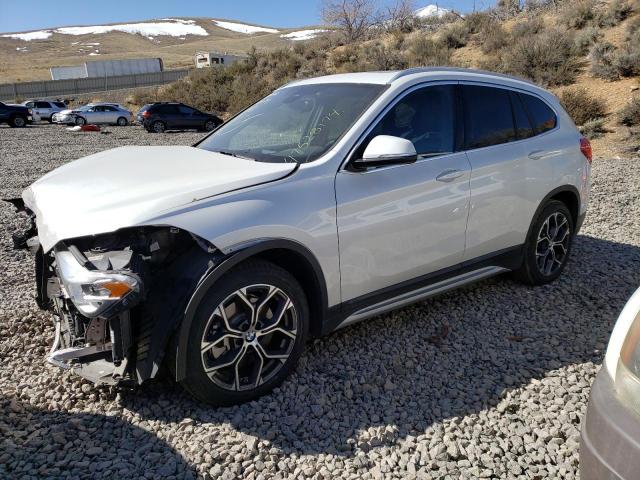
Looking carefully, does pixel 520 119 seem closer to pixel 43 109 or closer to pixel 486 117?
pixel 486 117

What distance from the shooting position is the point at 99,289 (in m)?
2.62

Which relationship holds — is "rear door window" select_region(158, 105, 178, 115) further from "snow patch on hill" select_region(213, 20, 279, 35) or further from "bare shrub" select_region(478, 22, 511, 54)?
"snow patch on hill" select_region(213, 20, 279, 35)

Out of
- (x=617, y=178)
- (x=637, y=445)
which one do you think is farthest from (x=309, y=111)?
(x=617, y=178)

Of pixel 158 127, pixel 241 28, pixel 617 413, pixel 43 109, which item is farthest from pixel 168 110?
pixel 241 28

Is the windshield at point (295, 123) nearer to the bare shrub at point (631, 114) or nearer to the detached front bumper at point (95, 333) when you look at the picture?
the detached front bumper at point (95, 333)

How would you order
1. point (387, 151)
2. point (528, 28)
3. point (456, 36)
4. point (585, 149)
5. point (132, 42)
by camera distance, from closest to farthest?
point (387, 151), point (585, 149), point (528, 28), point (456, 36), point (132, 42)

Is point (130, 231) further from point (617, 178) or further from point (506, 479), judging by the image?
point (617, 178)

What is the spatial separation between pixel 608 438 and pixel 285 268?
1.93m

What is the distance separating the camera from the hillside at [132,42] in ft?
294

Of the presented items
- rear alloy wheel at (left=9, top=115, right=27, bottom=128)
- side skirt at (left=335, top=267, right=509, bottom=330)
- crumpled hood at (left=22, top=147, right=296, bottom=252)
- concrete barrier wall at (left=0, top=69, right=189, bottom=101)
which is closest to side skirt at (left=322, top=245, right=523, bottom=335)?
side skirt at (left=335, top=267, right=509, bottom=330)

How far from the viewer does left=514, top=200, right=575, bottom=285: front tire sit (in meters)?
4.65

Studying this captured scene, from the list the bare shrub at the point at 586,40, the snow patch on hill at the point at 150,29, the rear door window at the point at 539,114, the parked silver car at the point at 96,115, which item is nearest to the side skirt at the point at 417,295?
the rear door window at the point at 539,114

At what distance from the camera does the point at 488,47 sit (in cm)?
2312

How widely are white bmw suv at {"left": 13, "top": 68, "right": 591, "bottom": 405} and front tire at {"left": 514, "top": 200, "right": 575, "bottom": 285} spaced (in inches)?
2.3
